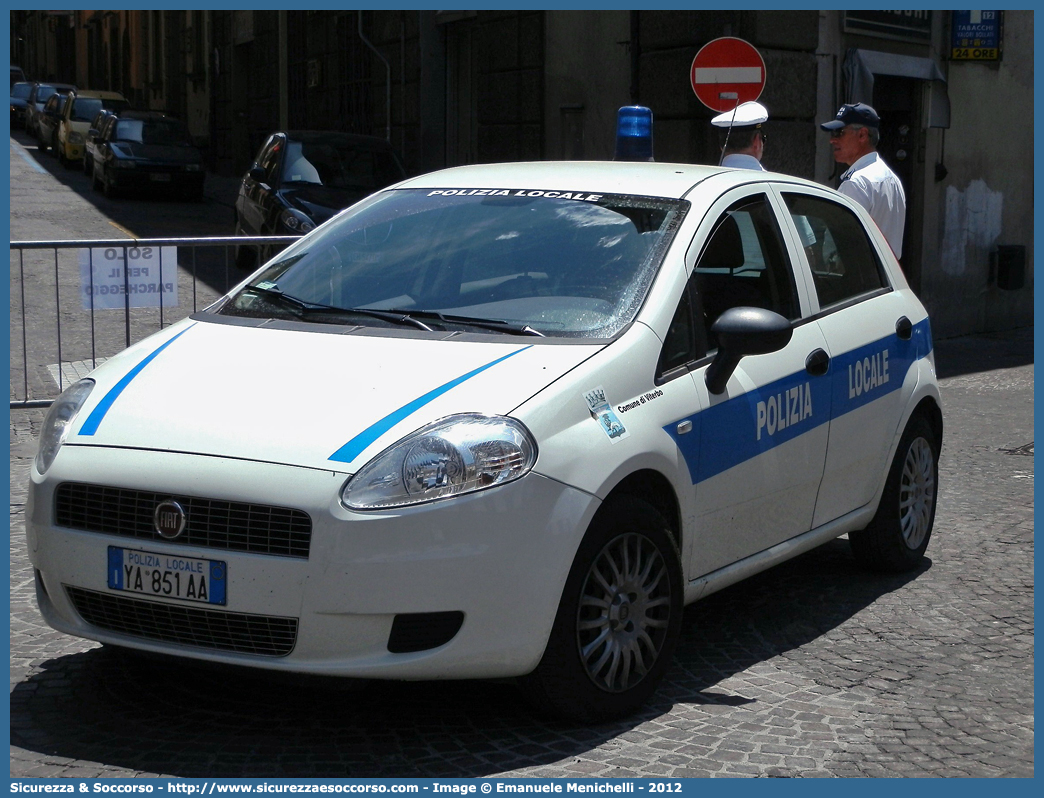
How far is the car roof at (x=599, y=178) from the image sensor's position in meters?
5.17

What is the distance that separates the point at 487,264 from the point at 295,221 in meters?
9.97

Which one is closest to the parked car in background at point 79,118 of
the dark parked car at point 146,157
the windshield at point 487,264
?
the dark parked car at point 146,157

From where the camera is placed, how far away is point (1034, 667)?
5.04 meters

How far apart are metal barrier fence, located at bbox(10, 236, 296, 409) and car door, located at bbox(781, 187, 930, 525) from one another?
3.92 metres

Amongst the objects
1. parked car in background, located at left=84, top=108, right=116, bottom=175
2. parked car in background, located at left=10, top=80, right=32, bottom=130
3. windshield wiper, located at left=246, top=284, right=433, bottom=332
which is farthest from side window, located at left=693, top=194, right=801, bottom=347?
parked car in background, located at left=10, top=80, right=32, bottom=130

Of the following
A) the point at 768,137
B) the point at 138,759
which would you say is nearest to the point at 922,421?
the point at 138,759

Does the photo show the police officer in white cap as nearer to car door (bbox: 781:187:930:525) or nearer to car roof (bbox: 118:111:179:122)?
car door (bbox: 781:187:930:525)

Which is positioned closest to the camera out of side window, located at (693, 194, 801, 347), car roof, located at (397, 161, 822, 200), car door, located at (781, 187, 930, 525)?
side window, located at (693, 194, 801, 347)

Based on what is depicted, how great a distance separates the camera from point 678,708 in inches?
176

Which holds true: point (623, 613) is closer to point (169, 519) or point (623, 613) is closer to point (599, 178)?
point (169, 519)

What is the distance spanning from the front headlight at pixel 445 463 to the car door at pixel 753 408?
848mm

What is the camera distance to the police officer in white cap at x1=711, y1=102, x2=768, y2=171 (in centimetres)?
805

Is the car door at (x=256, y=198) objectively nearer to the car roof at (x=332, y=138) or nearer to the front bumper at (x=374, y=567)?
the car roof at (x=332, y=138)

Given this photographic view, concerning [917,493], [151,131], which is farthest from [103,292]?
[151,131]
